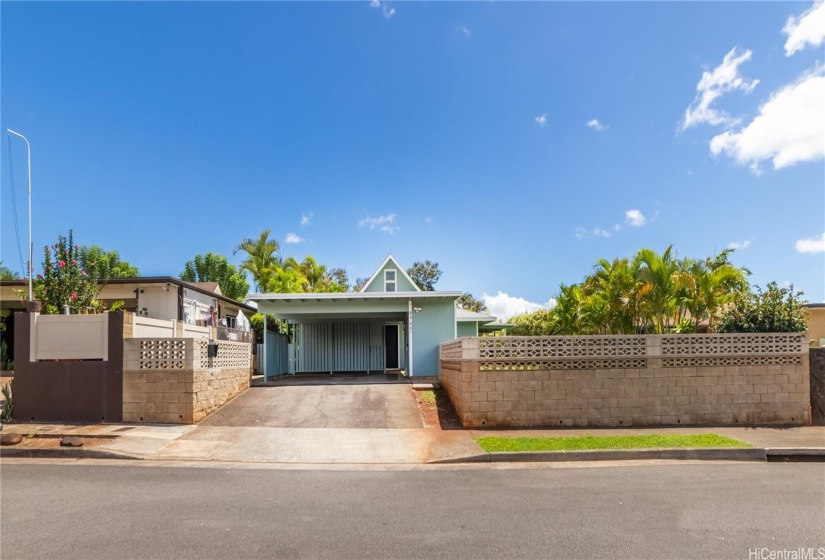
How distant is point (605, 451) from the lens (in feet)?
28.2

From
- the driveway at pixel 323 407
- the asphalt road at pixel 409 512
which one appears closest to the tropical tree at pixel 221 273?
the driveway at pixel 323 407

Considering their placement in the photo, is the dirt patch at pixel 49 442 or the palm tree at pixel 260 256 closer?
the dirt patch at pixel 49 442

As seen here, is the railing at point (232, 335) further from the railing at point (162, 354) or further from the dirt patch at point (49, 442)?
the dirt patch at point (49, 442)

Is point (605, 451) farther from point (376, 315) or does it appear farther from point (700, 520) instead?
point (376, 315)

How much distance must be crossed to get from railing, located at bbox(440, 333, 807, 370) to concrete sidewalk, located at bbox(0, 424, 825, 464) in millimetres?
1404

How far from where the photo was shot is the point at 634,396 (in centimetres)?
1100

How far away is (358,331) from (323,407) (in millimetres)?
9146

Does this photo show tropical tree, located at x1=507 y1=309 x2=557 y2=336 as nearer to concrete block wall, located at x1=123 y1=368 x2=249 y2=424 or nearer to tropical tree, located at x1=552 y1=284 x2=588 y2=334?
tropical tree, located at x1=552 y1=284 x2=588 y2=334

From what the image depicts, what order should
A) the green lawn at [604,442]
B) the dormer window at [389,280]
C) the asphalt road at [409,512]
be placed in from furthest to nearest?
1. the dormer window at [389,280]
2. the green lawn at [604,442]
3. the asphalt road at [409,512]

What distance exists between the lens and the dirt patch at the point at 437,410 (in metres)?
11.0

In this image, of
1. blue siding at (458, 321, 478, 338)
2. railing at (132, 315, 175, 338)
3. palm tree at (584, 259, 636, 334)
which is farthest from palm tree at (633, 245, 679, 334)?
railing at (132, 315, 175, 338)

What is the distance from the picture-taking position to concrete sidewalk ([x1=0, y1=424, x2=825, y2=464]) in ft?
28.6

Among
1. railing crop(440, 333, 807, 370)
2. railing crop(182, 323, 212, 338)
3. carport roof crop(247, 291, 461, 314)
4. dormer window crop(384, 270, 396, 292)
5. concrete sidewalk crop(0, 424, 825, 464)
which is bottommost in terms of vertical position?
concrete sidewalk crop(0, 424, 825, 464)

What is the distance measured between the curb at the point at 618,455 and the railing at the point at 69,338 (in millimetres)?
7868
